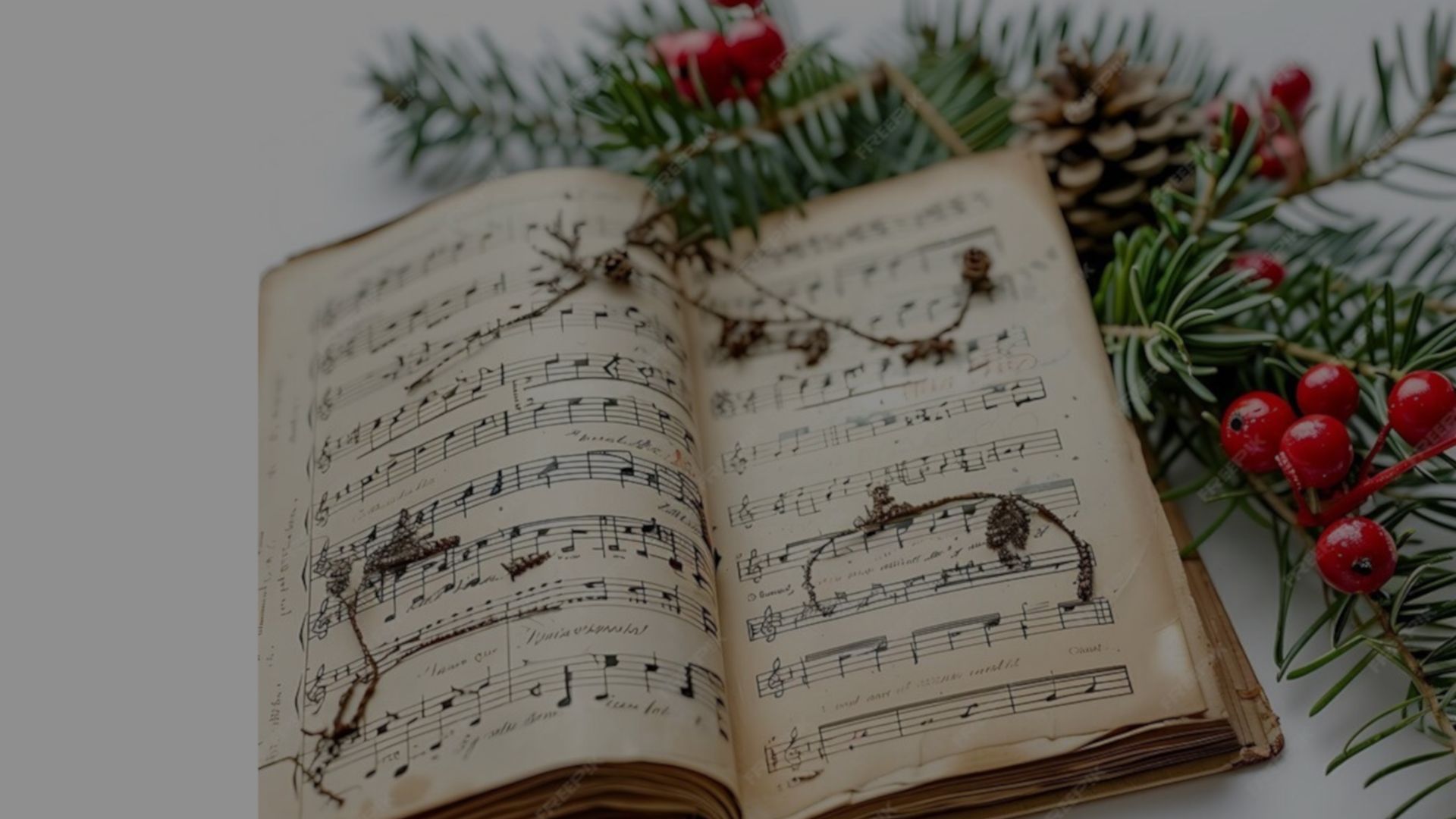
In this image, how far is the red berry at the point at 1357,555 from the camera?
2.57 feet

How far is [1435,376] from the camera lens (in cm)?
79

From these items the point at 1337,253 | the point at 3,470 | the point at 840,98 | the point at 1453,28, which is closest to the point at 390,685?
the point at 3,470

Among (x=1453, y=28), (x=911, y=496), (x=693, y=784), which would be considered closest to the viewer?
(x=693, y=784)

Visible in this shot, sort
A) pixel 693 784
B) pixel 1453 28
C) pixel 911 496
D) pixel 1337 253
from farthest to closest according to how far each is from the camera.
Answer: pixel 1453 28, pixel 1337 253, pixel 911 496, pixel 693 784

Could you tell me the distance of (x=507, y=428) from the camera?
2.86 feet

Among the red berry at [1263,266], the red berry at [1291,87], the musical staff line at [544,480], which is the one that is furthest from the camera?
the red berry at [1291,87]

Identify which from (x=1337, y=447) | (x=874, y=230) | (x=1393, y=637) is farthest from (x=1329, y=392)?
(x=874, y=230)

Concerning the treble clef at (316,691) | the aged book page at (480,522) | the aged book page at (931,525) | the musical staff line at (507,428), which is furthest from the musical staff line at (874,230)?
the treble clef at (316,691)

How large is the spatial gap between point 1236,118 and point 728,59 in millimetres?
416

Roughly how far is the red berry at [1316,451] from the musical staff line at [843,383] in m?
0.20

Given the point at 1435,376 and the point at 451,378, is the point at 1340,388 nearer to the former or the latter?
the point at 1435,376

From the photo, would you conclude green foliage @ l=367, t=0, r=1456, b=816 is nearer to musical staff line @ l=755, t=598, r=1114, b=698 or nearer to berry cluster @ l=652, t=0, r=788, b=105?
berry cluster @ l=652, t=0, r=788, b=105

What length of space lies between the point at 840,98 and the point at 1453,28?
591 millimetres

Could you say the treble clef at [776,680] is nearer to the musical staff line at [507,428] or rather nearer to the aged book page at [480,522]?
the aged book page at [480,522]
